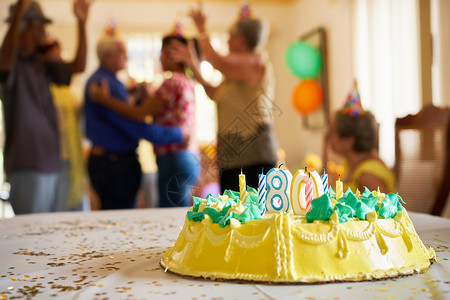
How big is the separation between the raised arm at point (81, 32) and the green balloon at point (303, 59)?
3.03 m

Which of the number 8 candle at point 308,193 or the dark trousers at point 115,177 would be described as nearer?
the number 8 candle at point 308,193

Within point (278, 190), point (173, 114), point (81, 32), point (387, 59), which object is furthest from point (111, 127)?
point (387, 59)

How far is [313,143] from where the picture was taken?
661cm

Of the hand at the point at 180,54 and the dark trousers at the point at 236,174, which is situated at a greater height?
the hand at the point at 180,54

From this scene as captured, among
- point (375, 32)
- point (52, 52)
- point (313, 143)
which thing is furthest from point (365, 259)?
point (313, 143)

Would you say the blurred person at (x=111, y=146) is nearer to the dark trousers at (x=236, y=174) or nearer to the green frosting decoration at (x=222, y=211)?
the dark trousers at (x=236, y=174)

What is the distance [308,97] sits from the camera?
585 cm

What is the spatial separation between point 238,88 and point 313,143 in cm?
455

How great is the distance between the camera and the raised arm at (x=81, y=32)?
113 inches

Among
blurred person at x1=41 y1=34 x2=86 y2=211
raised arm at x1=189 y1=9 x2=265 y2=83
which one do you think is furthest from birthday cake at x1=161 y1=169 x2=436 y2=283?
blurred person at x1=41 y1=34 x2=86 y2=211

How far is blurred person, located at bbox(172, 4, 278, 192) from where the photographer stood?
83.2 inches

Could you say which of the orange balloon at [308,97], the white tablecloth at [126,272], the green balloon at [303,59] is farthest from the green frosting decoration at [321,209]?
the orange balloon at [308,97]

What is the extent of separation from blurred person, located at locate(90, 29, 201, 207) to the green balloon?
10.4 ft

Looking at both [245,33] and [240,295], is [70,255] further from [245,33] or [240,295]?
[245,33]
